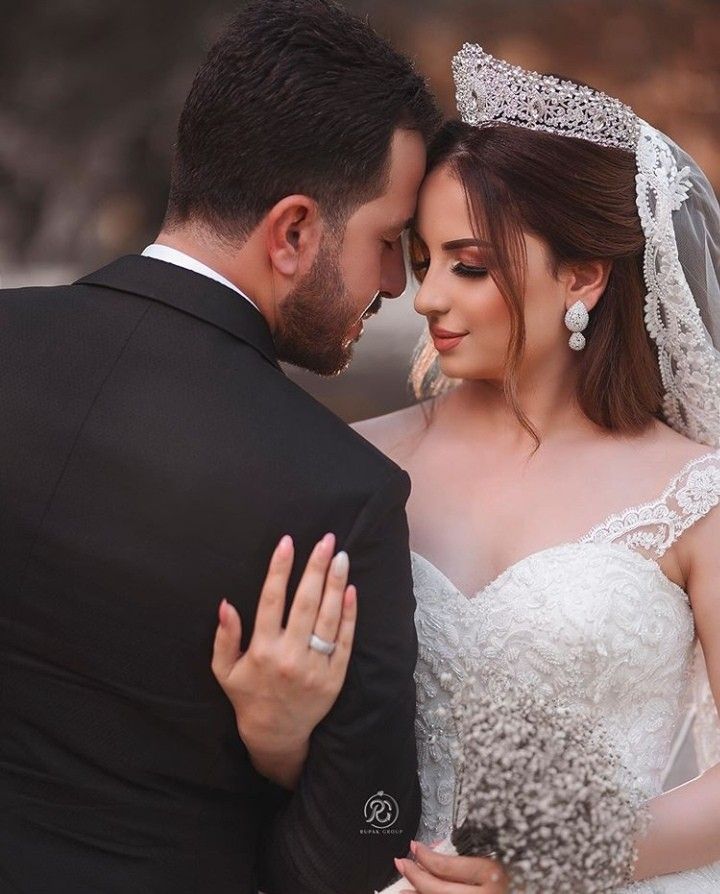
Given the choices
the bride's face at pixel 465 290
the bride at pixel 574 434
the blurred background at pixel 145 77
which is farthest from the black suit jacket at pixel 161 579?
the blurred background at pixel 145 77

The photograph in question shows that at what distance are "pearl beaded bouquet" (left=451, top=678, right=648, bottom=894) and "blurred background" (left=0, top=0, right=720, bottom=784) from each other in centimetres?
335

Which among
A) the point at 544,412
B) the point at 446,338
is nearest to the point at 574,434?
the point at 544,412

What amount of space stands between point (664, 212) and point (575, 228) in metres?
0.21

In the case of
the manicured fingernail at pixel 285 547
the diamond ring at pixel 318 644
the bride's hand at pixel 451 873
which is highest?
the manicured fingernail at pixel 285 547

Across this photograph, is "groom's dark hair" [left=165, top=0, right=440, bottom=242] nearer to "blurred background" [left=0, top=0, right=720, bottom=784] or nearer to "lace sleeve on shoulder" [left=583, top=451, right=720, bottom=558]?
"lace sleeve on shoulder" [left=583, top=451, right=720, bottom=558]

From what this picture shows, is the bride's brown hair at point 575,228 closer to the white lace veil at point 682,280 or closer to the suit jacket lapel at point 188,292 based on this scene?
the white lace veil at point 682,280

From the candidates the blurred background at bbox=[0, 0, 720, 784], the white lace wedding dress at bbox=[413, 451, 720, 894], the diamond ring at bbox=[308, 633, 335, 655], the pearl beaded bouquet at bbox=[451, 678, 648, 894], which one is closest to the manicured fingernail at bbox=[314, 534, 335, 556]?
the diamond ring at bbox=[308, 633, 335, 655]

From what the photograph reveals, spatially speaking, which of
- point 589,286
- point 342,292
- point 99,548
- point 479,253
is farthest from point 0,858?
point 589,286

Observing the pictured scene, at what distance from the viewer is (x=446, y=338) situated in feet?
8.29

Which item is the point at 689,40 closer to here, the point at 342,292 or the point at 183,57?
the point at 183,57

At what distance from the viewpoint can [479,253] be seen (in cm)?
245

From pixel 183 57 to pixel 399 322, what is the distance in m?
1.75

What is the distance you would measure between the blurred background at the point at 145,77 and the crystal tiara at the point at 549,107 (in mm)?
2662

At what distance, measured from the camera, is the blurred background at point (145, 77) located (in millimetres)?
5109
